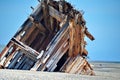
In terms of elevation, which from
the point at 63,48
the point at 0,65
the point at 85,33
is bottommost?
the point at 0,65

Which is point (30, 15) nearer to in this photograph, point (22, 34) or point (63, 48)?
point (22, 34)

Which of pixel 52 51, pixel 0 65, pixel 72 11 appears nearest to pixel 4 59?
pixel 0 65

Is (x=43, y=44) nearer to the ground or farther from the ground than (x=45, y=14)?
nearer to the ground

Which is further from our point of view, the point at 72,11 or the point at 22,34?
the point at 22,34

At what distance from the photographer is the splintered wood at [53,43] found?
14891 millimetres

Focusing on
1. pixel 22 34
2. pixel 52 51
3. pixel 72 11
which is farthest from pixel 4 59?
pixel 72 11

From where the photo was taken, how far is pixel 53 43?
14945mm

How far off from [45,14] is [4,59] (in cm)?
316

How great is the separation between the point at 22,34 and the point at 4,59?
163 cm

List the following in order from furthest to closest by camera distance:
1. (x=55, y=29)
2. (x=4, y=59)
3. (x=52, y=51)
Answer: (x=55, y=29)
(x=4, y=59)
(x=52, y=51)

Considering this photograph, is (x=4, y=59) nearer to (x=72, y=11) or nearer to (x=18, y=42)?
(x=18, y=42)

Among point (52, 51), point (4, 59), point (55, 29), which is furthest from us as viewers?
point (55, 29)

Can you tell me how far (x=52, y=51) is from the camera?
583 inches

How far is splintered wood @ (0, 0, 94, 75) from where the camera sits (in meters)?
14.9
